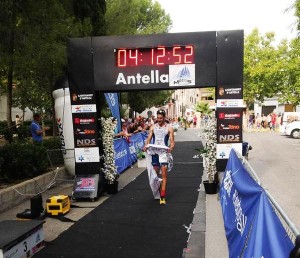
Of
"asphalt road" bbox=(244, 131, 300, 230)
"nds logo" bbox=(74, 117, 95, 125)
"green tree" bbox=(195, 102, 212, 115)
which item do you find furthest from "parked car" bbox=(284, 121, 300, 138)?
"nds logo" bbox=(74, 117, 95, 125)

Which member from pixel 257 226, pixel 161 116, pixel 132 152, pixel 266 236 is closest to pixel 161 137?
pixel 161 116

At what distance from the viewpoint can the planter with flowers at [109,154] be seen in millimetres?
8281

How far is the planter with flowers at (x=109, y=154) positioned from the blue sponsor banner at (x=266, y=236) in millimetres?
5745

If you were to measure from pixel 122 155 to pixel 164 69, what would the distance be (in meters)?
5.36

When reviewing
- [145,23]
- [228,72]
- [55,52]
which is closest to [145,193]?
[228,72]

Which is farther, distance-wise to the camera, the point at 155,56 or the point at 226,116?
the point at 226,116

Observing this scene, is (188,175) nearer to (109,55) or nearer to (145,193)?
(145,193)

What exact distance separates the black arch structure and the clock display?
77 mm

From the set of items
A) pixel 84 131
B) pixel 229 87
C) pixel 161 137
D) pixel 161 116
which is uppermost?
pixel 229 87

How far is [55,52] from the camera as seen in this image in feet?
34.2

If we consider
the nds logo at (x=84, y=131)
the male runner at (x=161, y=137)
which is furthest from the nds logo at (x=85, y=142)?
the male runner at (x=161, y=137)

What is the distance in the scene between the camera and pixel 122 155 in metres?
12.2

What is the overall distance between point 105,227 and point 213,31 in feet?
15.4

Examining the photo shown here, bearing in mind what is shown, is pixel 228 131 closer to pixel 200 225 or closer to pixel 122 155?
pixel 200 225
